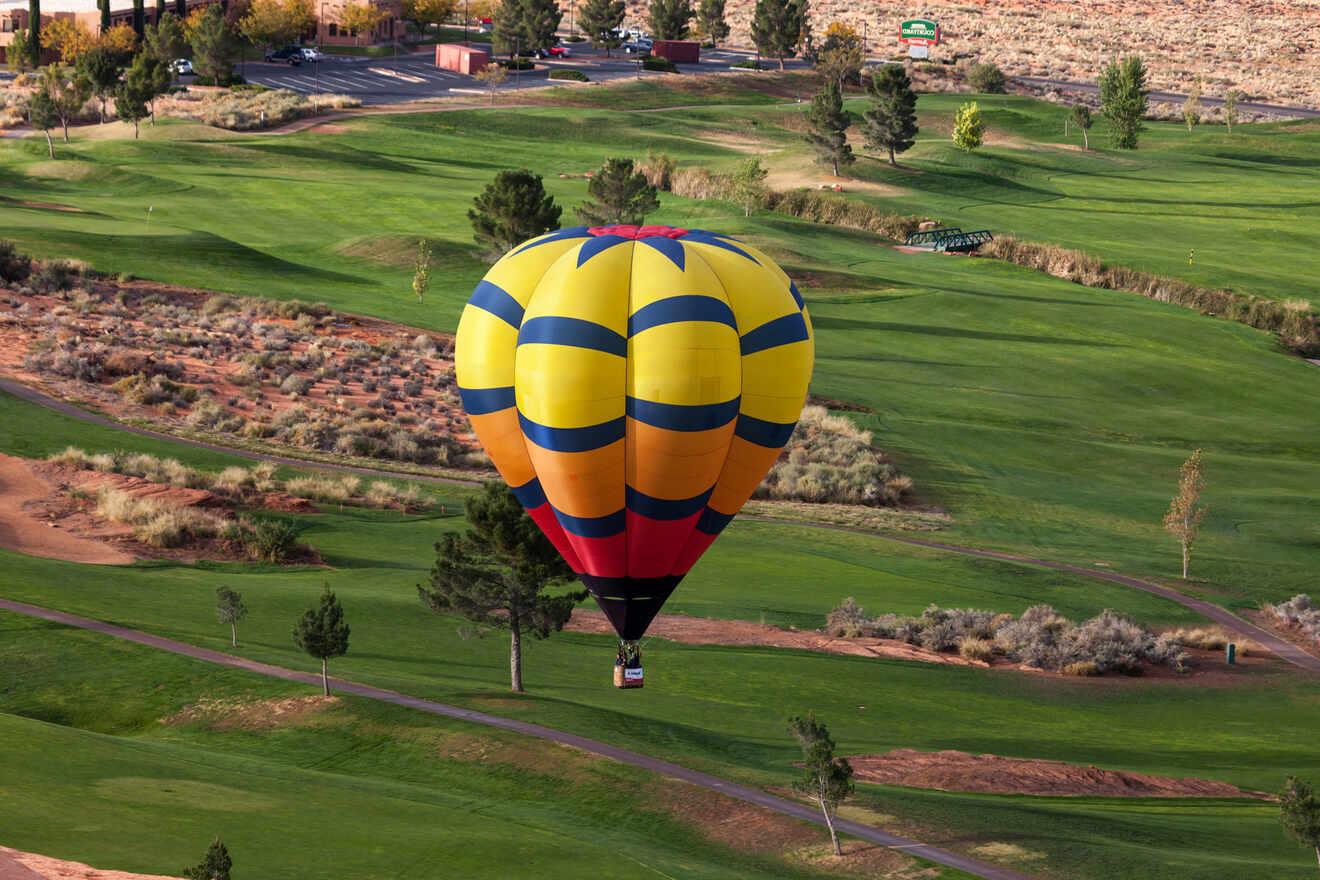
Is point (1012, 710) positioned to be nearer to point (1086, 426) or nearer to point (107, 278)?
point (1086, 426)

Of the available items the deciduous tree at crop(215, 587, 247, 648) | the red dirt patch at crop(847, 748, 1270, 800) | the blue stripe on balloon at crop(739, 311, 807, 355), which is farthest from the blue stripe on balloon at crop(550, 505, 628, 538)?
the deciduous tree at crop(215, 587, 247, 648)

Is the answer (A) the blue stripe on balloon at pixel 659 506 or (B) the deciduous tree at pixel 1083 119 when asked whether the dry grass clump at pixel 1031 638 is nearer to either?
(A) the blue stripe on balloon at pixel 659 506

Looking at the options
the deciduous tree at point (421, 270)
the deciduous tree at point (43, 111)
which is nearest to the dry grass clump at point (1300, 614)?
the deciduous tree at point (421, 270)

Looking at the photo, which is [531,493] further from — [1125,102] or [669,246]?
[1125,102]

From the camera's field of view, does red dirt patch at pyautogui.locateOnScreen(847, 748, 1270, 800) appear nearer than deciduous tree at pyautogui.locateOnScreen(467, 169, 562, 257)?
Yes

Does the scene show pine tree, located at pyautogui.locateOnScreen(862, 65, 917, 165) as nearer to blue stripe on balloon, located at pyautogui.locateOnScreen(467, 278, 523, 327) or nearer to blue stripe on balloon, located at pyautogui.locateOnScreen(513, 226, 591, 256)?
blue stripe on balloon, located at pyautogui.locateOnScreen(513, 226, 591, 256)

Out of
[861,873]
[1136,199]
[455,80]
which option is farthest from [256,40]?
[861,873]

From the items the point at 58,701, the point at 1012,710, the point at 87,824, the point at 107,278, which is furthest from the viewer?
the point at 107,278
